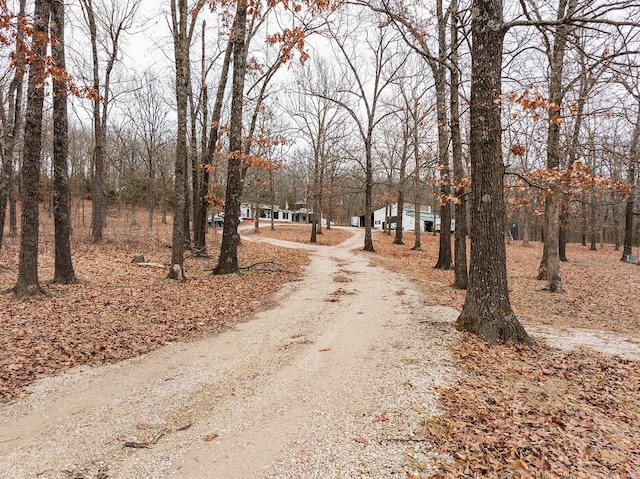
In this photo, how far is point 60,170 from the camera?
8.88 meters

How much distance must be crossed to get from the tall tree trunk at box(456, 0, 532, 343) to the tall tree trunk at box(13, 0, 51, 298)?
823 cm

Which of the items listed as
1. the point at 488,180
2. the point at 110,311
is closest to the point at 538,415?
the point at 488,180

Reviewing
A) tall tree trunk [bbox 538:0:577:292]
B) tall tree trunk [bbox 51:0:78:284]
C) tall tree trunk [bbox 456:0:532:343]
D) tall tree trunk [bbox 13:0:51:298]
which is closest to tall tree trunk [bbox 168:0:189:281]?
tall tree trunk [bbox 51:0:78:284]

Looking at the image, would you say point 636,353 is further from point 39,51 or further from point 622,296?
point 39,51

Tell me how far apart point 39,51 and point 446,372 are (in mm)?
9387

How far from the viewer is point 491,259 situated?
20.5 feet

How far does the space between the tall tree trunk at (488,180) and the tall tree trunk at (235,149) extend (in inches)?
290

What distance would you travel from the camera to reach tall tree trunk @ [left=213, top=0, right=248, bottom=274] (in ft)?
36.5

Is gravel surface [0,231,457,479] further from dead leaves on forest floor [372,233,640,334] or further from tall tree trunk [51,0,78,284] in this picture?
tall tree trunk [51,0,78,284]

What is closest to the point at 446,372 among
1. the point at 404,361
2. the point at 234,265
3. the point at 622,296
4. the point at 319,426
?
the point at 404,361

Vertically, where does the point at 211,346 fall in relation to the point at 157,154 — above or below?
below

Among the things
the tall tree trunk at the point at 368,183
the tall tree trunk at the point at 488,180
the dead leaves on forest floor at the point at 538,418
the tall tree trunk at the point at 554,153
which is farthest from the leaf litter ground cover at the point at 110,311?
the tall tree trunk at the point at 368,183

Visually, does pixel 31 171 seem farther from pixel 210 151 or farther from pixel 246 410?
pixel 210 151

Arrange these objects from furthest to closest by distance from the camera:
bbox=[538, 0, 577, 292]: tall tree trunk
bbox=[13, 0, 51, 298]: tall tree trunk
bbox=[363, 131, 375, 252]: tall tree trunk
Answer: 1. bbox=[363, 131, 375, 252]: tall tree trunk
2. bbox=[538, 0, 577, 292]: tall tree trunk
3. bbox=[13, 0, 51, 298]: tall tree trunk
